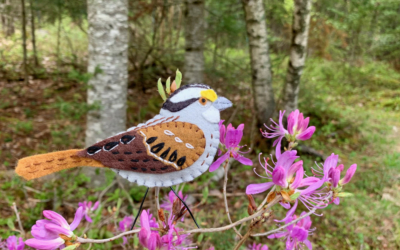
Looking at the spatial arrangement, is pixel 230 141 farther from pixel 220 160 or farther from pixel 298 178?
pixel 298 178

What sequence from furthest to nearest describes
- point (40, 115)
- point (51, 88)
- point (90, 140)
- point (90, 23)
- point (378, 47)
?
1. point (378, 47)
2. point (51, 88)
3. point (40, 115)
4. point (90, 140)
5. point (90, 23)

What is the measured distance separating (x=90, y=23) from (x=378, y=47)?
648cm

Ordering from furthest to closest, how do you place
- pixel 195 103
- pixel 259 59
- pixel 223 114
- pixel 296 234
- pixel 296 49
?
1. pixel 223 114
2. pixel 259 59
3. pixel 296 49
4. pixel 296 234
5. pixel 195 103

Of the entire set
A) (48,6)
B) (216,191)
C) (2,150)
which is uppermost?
(48,6)

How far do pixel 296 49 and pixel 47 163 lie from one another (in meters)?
2.39

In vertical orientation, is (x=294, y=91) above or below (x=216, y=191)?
above

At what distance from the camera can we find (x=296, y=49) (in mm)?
2414

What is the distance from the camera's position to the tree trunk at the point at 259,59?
246 cm

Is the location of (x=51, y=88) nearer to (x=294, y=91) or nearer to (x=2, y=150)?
(x=2, y=150)

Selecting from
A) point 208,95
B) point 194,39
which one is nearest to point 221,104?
point 208,95

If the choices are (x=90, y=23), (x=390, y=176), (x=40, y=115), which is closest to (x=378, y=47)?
(x=390, y=176)

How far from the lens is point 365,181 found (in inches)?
97.8

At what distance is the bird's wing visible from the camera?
54cm

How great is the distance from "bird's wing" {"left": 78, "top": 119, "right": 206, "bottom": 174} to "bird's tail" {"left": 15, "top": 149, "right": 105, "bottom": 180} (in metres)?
0.02
